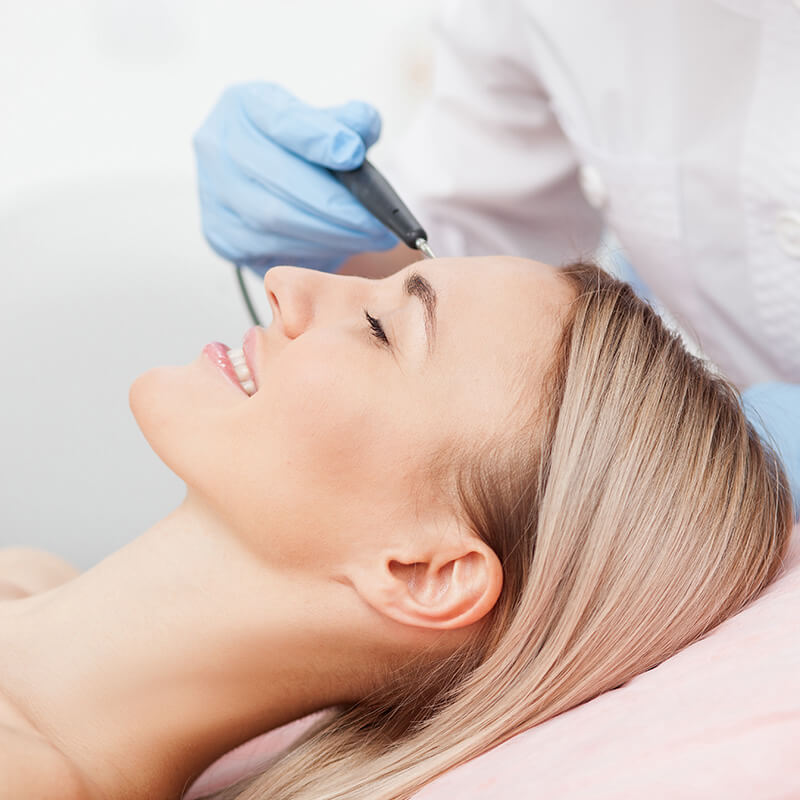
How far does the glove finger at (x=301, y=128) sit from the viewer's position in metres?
1.16

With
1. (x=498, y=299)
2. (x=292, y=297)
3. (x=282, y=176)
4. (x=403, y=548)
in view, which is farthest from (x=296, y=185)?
(x=403, y=548)

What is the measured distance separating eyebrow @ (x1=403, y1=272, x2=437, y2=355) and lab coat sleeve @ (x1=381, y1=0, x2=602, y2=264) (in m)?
0.46

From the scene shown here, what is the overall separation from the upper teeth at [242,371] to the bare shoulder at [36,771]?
14.9 inches

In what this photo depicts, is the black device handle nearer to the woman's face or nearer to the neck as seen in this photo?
the woman's face

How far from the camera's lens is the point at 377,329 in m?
0.94

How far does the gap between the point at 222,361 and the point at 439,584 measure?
0.32 metres

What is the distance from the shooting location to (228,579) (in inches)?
36.3

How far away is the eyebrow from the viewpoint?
91 centimetres

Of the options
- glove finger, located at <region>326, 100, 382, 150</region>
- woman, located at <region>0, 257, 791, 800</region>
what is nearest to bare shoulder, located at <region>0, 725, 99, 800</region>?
woman, located at <region>0, 257, 791, 800</region>

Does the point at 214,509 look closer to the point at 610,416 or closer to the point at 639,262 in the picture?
the point at 610,416

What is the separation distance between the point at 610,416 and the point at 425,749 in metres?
0.34

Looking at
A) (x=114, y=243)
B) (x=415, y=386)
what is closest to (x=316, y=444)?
(x=415, y=386)

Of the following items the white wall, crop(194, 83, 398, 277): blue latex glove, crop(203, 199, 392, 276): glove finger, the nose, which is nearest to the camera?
the nose

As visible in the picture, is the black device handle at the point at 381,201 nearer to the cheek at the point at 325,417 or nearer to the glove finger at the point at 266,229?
the glove finger at the point at 266,229
